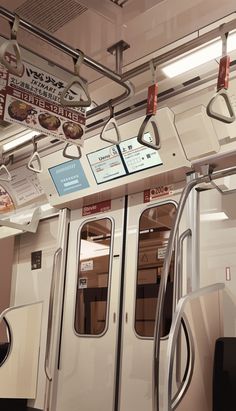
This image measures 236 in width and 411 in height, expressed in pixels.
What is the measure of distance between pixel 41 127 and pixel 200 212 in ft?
4.76

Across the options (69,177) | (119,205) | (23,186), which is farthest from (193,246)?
(23,186)

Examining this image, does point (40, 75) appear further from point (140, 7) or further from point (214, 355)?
point (214, 355)

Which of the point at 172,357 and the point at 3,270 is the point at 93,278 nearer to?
the point at 3,270

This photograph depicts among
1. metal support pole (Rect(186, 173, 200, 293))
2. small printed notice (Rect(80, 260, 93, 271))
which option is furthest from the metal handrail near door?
small printed notice (Rect(80, 260, 93, 271))

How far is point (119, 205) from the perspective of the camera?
442 centimetres

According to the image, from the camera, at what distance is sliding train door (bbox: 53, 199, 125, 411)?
409 cm

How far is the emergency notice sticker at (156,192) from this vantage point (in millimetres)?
4035

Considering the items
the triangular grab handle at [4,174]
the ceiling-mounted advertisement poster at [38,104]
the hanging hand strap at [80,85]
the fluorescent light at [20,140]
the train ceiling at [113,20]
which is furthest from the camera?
the fluorescent light at [20,140]

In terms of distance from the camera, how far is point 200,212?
3682 millimetres

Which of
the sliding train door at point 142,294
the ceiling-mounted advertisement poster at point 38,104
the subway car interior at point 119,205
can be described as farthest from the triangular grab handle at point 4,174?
the sliding train door at point 142,294

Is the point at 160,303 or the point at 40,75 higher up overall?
the point at 40,75

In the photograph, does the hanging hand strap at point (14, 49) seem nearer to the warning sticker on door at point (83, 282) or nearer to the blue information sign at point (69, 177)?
the blue information sign at point (69, 177)

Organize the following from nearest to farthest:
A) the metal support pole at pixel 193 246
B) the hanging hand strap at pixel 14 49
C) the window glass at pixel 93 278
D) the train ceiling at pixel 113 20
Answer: the hanging hand strap at pixel 14 49, the train ceiling at pixel 113 20, the metal support pole at pixel 193 246, the window glass at pixel 93 278

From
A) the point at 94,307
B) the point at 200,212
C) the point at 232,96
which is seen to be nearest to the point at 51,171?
the point at 94,307
